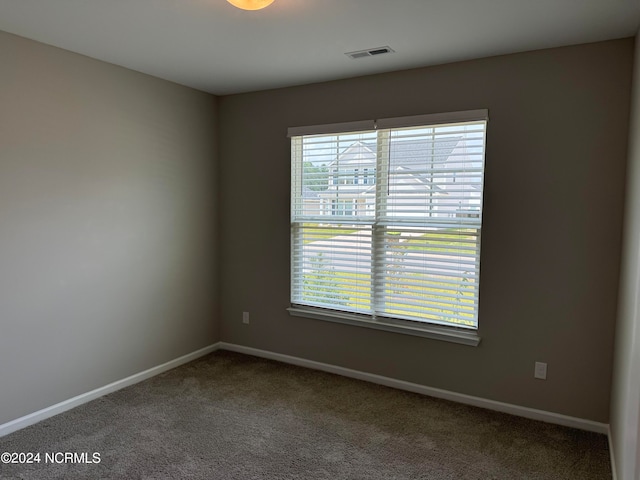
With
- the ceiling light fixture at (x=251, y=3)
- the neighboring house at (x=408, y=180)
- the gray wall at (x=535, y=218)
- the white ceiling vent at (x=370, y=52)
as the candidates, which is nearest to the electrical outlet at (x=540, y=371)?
the gray wall at (x=535, y=218)

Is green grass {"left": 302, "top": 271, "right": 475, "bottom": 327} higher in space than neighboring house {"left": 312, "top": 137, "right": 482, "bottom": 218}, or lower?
lower

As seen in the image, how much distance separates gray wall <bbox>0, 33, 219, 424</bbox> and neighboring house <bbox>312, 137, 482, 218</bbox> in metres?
1.25

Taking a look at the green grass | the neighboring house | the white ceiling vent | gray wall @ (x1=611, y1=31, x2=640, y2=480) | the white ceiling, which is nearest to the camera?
gray wall @ (x1=611, y1=31, x2=640, y2=480)

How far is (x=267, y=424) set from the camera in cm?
287

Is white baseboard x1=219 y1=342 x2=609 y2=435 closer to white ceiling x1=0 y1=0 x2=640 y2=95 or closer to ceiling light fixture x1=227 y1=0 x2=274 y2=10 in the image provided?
white ceiling x1=0 y1=0 x2=640 y2=95

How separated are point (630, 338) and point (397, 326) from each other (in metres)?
1.60

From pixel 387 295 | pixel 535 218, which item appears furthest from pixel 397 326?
pixel 535 218

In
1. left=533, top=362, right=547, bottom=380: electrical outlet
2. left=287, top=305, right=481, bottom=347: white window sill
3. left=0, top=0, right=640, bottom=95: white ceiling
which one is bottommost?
left=533, top=362, right=547, bottom=380: electrical outlet

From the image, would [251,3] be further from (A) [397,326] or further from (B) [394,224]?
(A) [397,326]

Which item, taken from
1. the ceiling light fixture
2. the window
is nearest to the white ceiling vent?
the window

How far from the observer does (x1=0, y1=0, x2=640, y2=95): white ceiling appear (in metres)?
2.21

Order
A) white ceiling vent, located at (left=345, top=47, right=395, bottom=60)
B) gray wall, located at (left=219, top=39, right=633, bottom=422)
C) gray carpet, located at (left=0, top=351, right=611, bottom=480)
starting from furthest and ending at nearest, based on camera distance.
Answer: white ceiling vent, located at (left=345, top=47, right=395, bottom=60) → gray wall, located at (left=219, top=39, right=633, bottom=422) → gray carpet, located at (left=0, top=351, right=611, bottom=480)

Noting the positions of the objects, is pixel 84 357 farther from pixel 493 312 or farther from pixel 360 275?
pixel 493 312

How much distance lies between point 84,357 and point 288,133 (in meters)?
2.36
